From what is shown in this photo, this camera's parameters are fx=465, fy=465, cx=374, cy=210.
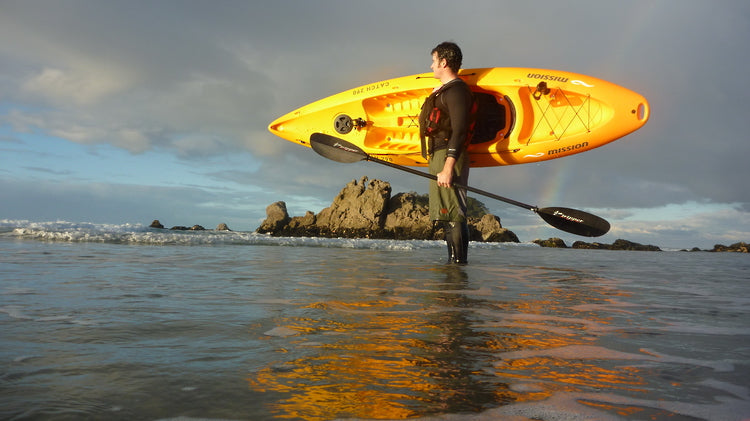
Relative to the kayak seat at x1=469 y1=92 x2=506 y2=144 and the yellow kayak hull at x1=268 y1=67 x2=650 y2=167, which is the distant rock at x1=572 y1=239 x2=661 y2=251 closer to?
the yellow kayak hull at x1=268 y1=67 x2=650 y2=167

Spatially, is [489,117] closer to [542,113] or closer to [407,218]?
[542,113]

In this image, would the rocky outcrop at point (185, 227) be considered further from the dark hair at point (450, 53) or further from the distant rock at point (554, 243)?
the dark hair at point (450, 53)

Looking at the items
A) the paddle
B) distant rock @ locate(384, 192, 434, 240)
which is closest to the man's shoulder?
the paddle

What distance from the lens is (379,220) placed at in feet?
94.6

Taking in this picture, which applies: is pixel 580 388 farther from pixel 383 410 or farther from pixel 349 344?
pixel 349 344

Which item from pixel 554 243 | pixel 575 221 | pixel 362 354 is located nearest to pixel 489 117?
pixel 575 221

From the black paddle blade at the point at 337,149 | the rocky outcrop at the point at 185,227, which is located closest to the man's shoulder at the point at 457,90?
the black paddle blade at the point at 337,149

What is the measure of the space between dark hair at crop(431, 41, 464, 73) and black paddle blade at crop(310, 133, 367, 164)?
2.04 metres

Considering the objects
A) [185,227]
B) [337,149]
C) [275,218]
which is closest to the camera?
[337,149]

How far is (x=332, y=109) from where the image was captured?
388 inches

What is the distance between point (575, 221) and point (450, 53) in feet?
10.7

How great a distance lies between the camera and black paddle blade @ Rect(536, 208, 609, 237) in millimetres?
7219

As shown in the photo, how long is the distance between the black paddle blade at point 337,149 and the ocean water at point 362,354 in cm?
421

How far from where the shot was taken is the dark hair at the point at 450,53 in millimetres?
6699
